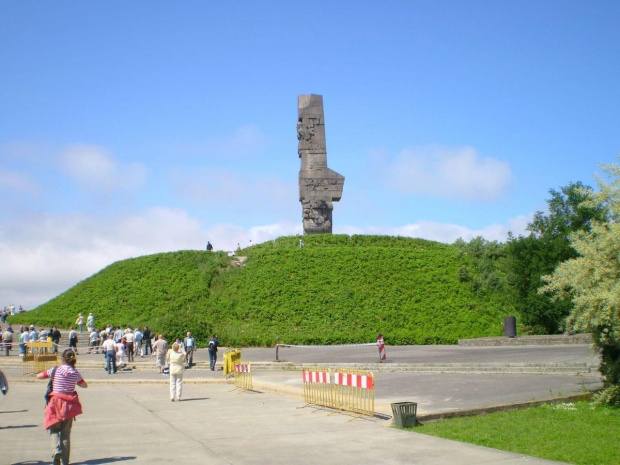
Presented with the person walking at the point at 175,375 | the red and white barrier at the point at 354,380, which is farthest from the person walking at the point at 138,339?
the red and white barrier at the point at 354,380

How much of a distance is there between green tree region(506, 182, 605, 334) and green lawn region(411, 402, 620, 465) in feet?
66.0

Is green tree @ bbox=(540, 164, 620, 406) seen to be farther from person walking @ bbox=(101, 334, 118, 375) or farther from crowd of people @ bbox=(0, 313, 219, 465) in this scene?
person walking @ bbox=(101, 334, 118, 375)

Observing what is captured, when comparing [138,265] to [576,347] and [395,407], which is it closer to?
[576,347]

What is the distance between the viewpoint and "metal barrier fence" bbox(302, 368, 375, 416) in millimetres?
11898

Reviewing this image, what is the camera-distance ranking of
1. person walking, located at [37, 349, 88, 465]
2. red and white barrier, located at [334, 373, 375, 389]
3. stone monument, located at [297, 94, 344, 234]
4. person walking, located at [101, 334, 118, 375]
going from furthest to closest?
1. stone monument, located at [297, 94, 344, 234]
2. person walking, located at [101, 334, 118, 375]
3. red and white barrier, located at [334, 373, 375, 389]
4. person walking, located at [37, 349, 88, 465]

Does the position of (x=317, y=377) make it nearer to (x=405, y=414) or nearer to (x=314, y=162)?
(x=405, y=414)

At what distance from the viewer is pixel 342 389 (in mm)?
12766

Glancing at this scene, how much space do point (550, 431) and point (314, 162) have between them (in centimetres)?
3650

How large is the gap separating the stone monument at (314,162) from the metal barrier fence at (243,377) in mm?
27846

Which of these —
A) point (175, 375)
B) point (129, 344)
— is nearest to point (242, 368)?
point (175, 375)

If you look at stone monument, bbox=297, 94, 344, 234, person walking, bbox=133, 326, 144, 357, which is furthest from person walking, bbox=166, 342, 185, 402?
stone monument, bbox=297, 94, 344, 234

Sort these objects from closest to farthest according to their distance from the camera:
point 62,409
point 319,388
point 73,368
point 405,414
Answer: point 62,409 < point 73,368 < point 405,414 < point 319,388

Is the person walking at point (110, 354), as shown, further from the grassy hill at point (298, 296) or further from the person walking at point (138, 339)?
the grassy hill at point (298, 296)

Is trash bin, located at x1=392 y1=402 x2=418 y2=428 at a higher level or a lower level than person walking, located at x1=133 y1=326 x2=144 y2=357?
lower
